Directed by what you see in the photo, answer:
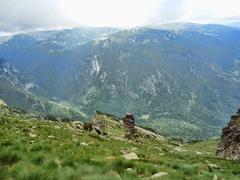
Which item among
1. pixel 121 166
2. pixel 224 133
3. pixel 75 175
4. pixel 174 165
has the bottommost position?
pixel 224 133

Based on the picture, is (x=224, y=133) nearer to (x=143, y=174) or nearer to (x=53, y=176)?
(x=143, y=174)

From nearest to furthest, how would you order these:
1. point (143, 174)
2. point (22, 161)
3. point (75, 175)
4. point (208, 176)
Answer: point (75, 175) < point (22, 161) < point (143, 174) < point (208, 176)

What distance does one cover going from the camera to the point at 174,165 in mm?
21188

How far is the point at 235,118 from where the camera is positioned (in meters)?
72.9

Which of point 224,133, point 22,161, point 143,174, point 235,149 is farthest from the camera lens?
point 224,133

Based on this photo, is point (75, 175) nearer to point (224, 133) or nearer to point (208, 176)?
point (208, 176)

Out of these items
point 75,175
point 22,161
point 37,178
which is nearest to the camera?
point 37,178

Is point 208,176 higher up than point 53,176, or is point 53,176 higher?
point 53,176

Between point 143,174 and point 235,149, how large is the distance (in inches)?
1729

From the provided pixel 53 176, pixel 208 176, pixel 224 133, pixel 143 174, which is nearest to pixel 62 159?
pixel 143 174

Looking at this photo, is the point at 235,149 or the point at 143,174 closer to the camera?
the point at 143,174

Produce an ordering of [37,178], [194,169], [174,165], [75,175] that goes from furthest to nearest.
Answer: [174,165], [194,169], [75,175], [37,178]

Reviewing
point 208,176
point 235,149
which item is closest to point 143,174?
point 208,176

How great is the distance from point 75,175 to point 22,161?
10.2 ft
